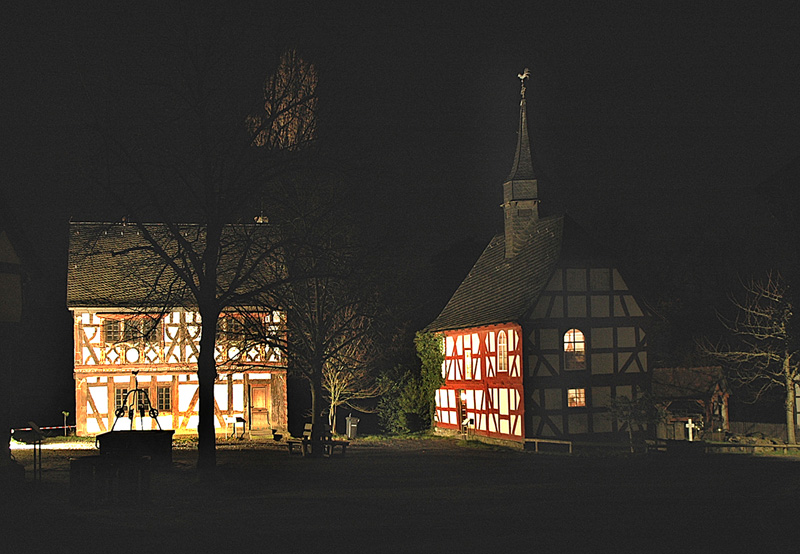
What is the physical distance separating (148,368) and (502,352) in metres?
13.4

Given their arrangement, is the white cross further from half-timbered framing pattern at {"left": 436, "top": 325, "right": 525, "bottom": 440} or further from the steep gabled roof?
the steep gabled roof

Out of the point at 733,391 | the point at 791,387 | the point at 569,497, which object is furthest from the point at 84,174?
the point at 733,391

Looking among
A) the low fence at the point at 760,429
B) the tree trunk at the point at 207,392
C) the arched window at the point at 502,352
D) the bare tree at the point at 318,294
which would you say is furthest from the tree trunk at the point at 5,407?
the low fence at the point at 760,429

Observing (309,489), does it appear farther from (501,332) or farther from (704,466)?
(501,332)

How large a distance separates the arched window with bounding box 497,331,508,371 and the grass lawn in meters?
9.84

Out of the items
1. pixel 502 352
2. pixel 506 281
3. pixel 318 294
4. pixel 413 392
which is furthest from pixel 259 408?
pixel 506 281

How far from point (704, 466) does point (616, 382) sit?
9.58m

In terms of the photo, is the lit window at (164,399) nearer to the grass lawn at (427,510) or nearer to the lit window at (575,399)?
the grass lawn at (427,510)

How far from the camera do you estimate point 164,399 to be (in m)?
36.6

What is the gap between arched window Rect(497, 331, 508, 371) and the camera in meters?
34.2

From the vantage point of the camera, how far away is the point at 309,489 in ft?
60.3

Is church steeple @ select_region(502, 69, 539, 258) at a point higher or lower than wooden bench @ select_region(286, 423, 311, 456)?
higher

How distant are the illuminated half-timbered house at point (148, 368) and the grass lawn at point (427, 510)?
40.4 ft

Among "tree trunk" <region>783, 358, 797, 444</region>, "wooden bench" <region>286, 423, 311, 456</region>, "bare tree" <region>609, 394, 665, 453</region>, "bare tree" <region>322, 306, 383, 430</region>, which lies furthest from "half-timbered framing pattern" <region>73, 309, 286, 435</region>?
"tree trunk" <region>783, 358, 797, 444</region>
